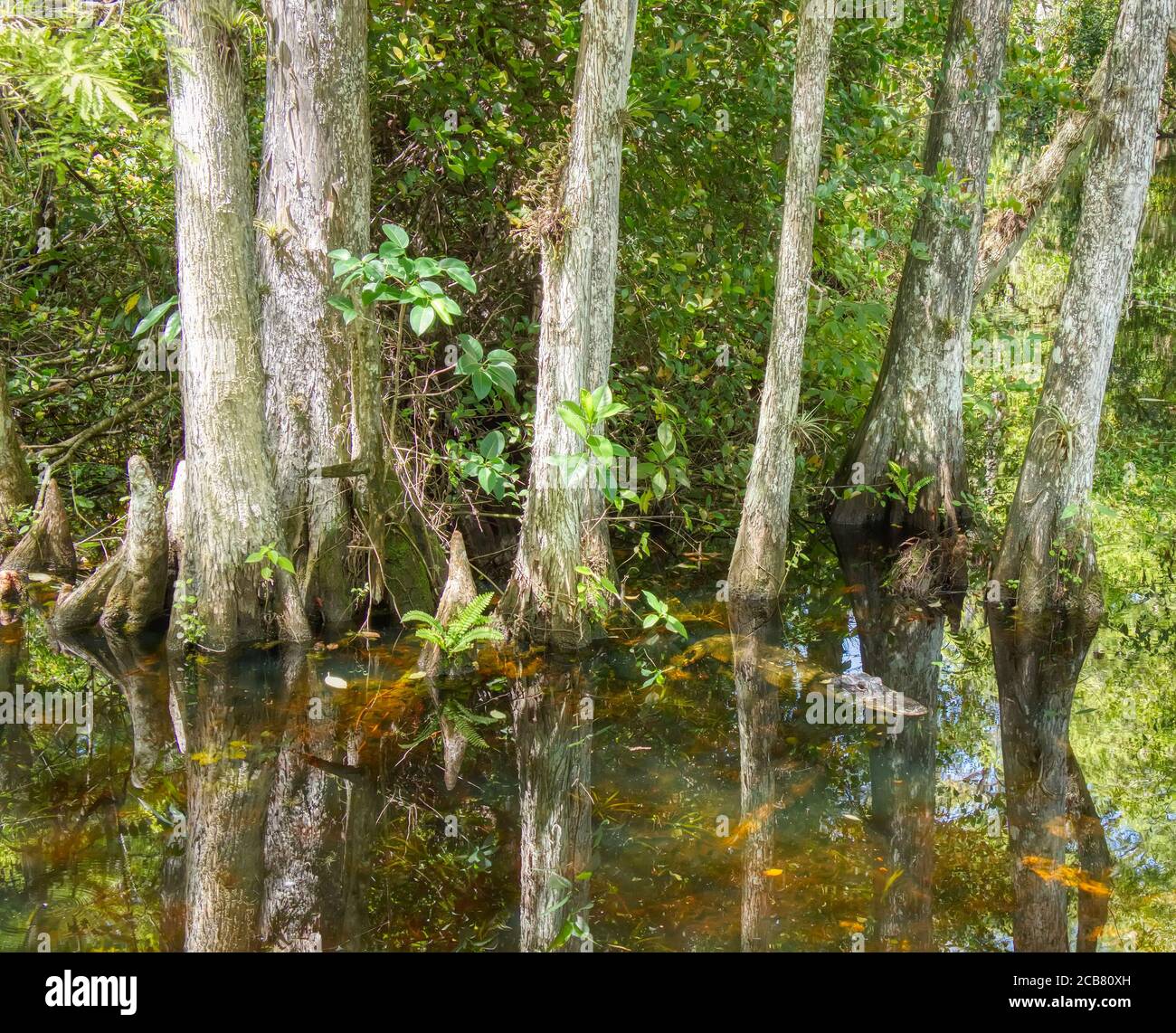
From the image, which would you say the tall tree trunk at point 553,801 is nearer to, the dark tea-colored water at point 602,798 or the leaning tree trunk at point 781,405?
the dark tea-colored water at point 602,798

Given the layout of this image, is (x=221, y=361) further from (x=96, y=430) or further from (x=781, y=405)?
(x=781, y=405)

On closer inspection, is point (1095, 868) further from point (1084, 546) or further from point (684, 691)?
point (1084, 546)

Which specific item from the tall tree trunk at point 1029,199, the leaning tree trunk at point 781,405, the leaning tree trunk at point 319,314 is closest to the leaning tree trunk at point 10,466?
the leaning tree trunk at point 319,314

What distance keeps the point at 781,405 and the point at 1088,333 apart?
228 centimetres

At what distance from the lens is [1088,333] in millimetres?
8031

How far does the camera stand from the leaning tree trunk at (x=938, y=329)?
10.0 meters

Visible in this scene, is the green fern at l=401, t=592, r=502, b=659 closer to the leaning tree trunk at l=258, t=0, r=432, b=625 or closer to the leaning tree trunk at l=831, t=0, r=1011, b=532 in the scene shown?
the leaning tree trunk at l=258, t=0, r=432, b=625

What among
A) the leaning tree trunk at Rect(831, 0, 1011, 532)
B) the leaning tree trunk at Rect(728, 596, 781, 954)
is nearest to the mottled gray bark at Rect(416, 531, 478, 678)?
the leaning tree trunk at Rect(728, 596, 781, 954)


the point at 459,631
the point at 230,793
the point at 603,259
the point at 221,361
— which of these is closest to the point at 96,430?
the point at 221,361

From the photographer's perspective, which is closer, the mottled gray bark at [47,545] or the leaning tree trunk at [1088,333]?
the leaning tree trunk at [1088,333]

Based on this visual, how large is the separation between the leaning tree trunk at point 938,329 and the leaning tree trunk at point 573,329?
381 cm

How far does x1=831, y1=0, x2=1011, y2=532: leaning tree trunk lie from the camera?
10.0 m
